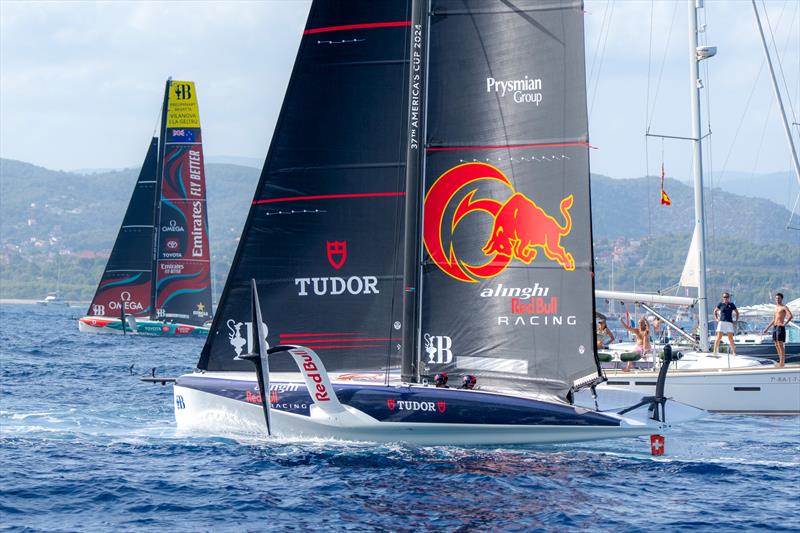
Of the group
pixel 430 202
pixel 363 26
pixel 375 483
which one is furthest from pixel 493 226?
pixel 375 483

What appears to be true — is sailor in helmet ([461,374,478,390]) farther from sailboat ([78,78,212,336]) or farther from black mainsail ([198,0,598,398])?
sailboat ([78,78,212,336])

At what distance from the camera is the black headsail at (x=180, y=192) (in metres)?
46.1

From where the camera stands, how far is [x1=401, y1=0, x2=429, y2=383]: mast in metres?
14.5

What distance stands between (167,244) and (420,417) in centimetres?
3427

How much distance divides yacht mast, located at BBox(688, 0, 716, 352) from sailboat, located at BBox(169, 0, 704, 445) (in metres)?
8.64

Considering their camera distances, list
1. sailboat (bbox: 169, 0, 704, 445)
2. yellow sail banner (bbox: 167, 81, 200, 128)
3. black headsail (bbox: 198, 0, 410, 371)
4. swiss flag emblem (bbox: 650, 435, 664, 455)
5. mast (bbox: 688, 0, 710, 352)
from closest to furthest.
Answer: sailboat (bbox: 169, 0, 704, 445) < swiss flag emblem (bbox: 650, 435, 664, 455) < black headsail (bbox: 198, 0, 410, 371) < mast (bbox: 688, 0, 710, 352) < yellow sail banner (bbox: 167, 81, 200, 128)

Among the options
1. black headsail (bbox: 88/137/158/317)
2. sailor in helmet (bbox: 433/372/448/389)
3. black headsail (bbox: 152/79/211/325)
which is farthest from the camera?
black headsail (bbox: 88/137/158/317)

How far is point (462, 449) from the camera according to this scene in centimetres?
1410

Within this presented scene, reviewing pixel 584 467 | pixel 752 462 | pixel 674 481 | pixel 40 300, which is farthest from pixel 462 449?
pixel 40 300

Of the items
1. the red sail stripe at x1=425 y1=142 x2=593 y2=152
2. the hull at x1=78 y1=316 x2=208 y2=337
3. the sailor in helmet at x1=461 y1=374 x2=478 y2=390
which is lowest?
the sailor in helmet at x1=461 y1=374 x2=478 y2=390

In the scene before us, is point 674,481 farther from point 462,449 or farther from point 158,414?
point 158,414

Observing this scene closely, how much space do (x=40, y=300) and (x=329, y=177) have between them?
162 metres

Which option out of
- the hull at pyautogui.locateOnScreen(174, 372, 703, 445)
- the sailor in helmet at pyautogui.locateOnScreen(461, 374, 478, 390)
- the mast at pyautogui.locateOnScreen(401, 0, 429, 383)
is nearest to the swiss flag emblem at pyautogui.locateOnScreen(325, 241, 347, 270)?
the mast at pyautogui.locateOnScreen(401, 0, 429, 383)

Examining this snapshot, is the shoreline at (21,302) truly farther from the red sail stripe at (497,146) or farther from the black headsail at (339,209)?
the red sail stripe at (497,146)
